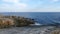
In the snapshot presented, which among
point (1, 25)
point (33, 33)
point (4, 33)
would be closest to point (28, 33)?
point (33, 33)

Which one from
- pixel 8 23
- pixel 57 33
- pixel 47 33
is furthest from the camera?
pixel 8 23

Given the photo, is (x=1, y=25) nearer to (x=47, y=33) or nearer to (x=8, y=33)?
(x=8, y=33)

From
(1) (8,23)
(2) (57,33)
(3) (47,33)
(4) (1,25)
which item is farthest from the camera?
(1) (8,23)

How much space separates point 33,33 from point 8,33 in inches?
115

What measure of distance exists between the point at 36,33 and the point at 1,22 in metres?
7.46

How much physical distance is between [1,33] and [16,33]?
5.77 ft

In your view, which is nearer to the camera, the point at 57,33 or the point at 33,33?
the point at 57,33

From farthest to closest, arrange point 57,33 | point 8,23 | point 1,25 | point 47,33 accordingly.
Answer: point 8,23, point 1,25, point 47,33, point 57,33

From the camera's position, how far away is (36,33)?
1482 cm

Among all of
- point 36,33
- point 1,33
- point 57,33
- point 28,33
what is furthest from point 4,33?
point 57,33

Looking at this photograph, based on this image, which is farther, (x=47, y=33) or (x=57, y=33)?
(x=47, y=33)

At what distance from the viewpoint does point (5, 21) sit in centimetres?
2073

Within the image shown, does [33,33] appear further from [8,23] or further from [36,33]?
[8,23]

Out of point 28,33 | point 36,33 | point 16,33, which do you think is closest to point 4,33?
point 16,33
